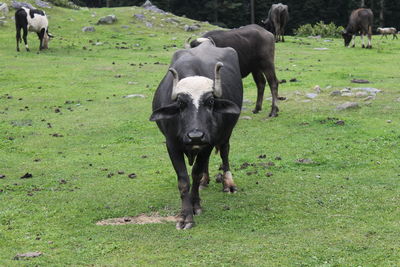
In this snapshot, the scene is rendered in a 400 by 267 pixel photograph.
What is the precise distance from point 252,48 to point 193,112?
25.4 feet

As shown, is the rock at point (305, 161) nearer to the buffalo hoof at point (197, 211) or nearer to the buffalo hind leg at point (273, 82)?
the buffalo hoof at point (197, 211)

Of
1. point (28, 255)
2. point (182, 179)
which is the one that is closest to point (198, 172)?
point (182, 179)

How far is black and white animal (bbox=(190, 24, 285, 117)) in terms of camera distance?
14094mm

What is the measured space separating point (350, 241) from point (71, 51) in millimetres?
24633

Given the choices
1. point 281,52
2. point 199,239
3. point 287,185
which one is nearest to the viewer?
point 199,239

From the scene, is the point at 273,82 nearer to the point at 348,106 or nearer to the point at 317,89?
the point at 348,106

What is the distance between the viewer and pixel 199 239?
279 inches

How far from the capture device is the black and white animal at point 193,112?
7.10 metres

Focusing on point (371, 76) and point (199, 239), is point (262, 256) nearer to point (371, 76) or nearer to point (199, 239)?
point (199, 239)

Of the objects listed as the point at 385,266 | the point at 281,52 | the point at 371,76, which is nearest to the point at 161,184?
the point at 385,266

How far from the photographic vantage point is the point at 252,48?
1445 cm

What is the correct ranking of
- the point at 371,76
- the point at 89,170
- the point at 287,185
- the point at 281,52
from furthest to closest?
1. the point at 281,52
2. the point at 371,76
3. the point at 89,170
4. the point at 287,185

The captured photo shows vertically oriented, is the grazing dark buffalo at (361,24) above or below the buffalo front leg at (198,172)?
above

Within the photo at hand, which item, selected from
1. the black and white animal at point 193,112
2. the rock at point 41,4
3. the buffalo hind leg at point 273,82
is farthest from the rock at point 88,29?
the black and white animal at point 193,112
